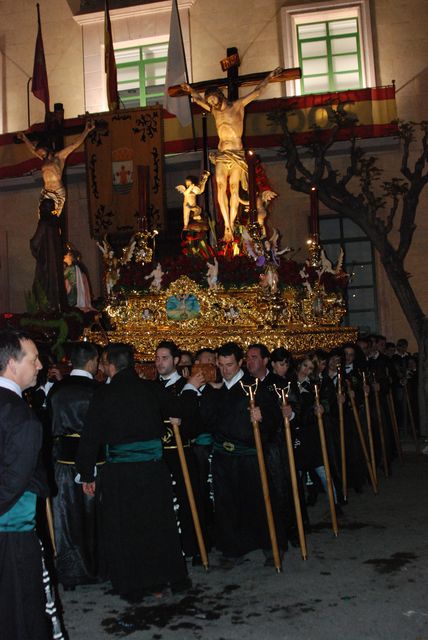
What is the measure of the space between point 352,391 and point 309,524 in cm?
214

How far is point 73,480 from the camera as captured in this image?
5871 millimetres

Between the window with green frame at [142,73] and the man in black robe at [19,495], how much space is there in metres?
16.7

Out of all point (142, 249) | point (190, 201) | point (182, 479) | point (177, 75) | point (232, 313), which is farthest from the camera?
point (177, 75)

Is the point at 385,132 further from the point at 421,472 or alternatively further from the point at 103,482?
the point at 103,482

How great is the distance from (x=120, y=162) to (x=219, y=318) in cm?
752

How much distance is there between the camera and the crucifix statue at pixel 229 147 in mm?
11617

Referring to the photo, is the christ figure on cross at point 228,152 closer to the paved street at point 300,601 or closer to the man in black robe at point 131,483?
the paved street at point 300,601

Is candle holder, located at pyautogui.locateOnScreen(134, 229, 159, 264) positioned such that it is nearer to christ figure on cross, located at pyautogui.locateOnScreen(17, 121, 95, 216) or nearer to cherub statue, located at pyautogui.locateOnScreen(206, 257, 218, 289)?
cherub statue, located at pyautogui.locateOnScreen(206, 257, 218, 289)

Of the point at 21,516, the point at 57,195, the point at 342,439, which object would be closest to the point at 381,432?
the point at 342,439

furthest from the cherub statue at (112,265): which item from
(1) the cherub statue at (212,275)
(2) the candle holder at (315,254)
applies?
(2) the candle holder at (315,254)

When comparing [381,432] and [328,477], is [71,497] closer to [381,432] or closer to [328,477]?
[328,477]

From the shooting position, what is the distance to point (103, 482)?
5281 mm

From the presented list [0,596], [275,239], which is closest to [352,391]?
[275,239]

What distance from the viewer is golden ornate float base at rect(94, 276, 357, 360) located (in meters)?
9.70
